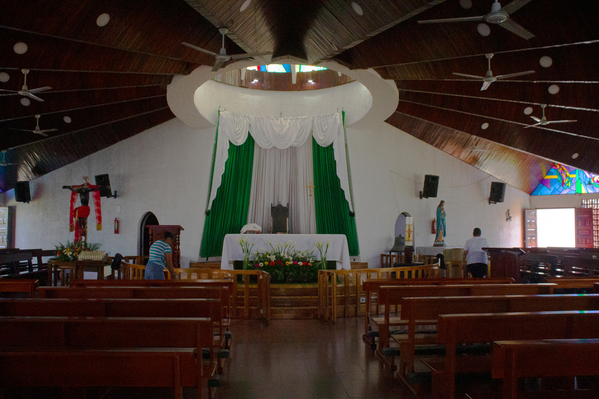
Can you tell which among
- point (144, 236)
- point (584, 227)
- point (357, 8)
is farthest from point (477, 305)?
point (584, 227)

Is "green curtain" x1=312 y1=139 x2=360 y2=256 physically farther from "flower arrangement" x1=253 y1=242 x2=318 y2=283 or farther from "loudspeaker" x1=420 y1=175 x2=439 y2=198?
"flower arrangement" x1=253 y1=242 x2=318 y2=283

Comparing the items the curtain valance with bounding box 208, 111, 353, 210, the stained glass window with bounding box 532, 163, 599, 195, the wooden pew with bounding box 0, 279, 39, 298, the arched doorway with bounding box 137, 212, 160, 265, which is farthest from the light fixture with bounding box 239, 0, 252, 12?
the stained glass window with bounding box 532, 163, 599, 195

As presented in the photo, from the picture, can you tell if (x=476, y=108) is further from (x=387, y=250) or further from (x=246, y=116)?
(x=246, y=116)

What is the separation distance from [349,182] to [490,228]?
5.44 meters

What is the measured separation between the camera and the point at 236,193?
12.2 m

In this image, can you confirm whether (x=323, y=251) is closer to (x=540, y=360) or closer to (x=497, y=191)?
(x=497, y=191)

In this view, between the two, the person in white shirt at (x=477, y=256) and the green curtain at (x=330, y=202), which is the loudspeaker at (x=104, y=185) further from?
the person in white shirt at (x=477, y=256)

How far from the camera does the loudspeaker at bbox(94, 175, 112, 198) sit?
12633 mm

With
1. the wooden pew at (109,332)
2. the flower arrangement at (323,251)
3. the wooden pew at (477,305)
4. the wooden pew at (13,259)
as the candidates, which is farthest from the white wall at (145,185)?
the wooden pew at (109,332)

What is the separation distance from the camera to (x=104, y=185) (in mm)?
12656

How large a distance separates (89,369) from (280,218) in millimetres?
9923

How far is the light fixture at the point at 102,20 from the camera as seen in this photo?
5.76m

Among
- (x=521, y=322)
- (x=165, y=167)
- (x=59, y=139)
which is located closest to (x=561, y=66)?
(x=521, y=322)

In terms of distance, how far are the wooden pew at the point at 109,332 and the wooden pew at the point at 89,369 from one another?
1.64ft
